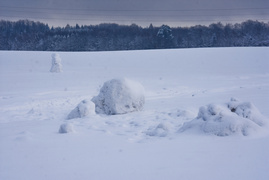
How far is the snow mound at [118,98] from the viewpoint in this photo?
666cm

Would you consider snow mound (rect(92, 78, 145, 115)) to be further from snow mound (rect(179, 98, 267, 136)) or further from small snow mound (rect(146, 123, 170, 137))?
snow mound (rect(179, 98, 267, 136))

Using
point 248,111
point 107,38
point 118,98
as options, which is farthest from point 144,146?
point 107,38

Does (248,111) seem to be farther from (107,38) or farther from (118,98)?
(107,38)

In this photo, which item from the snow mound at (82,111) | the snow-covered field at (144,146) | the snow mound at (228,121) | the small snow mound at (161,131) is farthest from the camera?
the snow mound at (82,111)

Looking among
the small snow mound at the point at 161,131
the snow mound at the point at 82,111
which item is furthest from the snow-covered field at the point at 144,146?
the snow mound at the point at 82,111

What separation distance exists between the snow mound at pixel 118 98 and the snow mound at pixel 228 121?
2672mm

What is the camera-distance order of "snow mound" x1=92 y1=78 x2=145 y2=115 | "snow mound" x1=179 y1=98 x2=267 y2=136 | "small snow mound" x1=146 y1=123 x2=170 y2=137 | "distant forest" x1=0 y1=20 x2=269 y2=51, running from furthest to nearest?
"distant forest" x1=0 y1=20 x2=269 y2=51, "snow mound" x1=92 y1=78 x2=145 y2=115, "small snow mound" x1=146 y1=123 x2=170 y2=137, "snow mound" x1=179 y1=98 x2=267 y2=136

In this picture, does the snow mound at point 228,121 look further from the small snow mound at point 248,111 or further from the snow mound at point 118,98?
the snow mound at point 118,98

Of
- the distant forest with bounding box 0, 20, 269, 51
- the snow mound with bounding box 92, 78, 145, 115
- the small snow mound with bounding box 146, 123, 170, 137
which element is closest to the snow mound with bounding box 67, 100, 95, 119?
the snow mound with bounding box 92, 78, 145, 115

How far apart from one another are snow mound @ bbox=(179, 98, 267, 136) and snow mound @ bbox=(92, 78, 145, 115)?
2.67 meters

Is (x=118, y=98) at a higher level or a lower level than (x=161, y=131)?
higher

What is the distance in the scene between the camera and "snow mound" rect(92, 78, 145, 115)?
6.66 metres

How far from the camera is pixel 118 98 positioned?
6711mm

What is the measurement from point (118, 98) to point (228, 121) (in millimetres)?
3472
